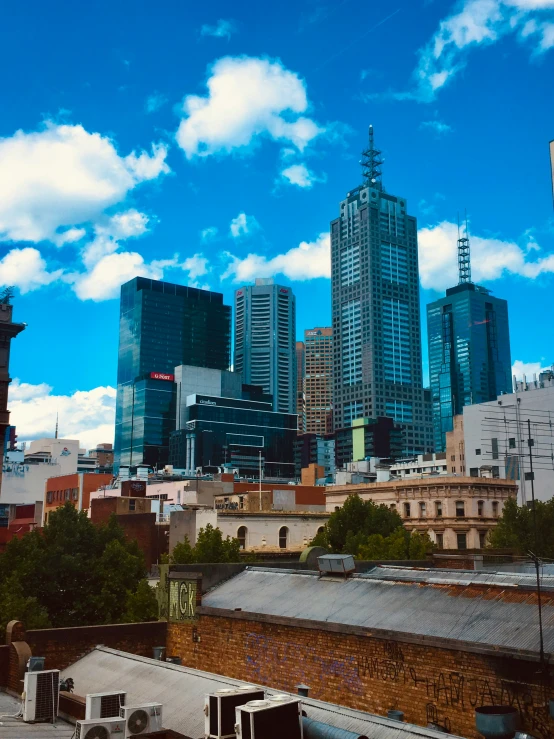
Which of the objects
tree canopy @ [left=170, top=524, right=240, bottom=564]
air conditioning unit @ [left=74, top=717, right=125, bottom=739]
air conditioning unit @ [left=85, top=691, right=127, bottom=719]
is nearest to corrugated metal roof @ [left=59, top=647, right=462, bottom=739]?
air conditioning unit @ [left=85, top=691, right=127, bottom=719]

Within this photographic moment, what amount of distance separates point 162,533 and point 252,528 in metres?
9.26

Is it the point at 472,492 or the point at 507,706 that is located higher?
the point at 472,492

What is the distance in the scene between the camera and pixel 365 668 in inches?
873

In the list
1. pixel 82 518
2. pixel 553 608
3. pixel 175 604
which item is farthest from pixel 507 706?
pixel 82 518

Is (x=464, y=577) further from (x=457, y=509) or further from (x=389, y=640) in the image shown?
(x=457, y=509)

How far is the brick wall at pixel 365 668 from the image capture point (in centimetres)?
1878

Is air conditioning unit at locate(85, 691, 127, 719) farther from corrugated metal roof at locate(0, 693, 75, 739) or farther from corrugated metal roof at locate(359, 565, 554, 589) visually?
corrugated metal roof at locate(359, 565, 554, 589)

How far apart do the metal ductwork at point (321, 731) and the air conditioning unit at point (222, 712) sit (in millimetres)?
1544

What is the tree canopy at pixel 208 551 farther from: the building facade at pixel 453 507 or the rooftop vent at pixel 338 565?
the rooftop vent at pixel 338 565

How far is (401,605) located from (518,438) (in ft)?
343

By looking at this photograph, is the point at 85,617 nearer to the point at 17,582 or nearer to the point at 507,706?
the point at 17,582

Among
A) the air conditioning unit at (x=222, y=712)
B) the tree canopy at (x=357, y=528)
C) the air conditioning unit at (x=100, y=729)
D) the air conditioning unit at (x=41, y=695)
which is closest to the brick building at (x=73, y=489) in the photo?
the tree canopy at (x=357, y=528)

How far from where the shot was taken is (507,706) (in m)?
17.8

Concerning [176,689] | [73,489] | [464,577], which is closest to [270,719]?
[176,689]
